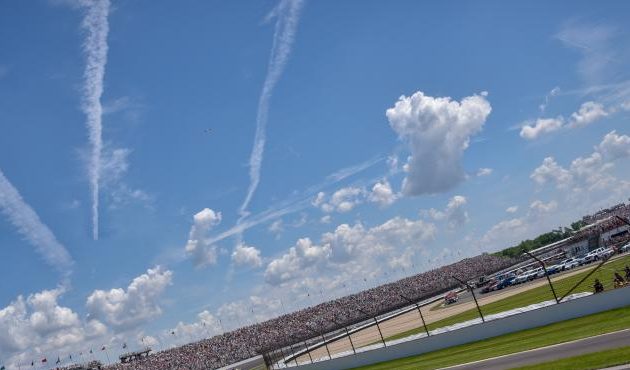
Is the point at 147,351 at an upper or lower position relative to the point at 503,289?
upper

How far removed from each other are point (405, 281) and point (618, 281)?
9952 centimetres

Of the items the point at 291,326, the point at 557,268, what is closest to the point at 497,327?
the point at 557,268

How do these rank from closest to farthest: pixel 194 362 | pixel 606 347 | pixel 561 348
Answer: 1. pixel 606 347
2. pixel 561 348
3. pixel 194 362

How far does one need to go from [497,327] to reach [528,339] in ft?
18.8

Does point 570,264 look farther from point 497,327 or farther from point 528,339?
point 528,339

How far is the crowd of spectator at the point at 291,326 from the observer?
94.5 m

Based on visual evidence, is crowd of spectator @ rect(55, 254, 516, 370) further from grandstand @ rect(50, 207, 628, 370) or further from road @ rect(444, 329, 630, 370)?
road @ rect(444, 329, 630, 370)

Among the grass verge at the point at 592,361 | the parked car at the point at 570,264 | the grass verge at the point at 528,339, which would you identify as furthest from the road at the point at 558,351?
the parked car at the point at 570,264

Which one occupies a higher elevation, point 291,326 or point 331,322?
point 291,326

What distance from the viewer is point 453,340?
130ft

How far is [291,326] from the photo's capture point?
10206 cm

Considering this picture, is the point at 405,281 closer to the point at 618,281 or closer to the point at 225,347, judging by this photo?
the point at 225,347

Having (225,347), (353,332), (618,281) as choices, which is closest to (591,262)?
(353,332)

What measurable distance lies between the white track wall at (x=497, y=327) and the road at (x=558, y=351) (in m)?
6.59
